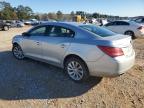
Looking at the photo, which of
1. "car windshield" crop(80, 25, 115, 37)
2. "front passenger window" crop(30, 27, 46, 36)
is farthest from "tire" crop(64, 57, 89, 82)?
"front passenger window" crop(30, 27, 46, 36)

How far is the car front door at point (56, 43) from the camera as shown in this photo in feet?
21.6

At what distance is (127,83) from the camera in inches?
266

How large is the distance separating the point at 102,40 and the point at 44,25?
2.26 meters

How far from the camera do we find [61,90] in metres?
6.33

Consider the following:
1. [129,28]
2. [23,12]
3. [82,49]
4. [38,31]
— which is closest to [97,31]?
[82,49]

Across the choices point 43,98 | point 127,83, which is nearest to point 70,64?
point 43,98

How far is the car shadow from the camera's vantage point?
618 centimetres

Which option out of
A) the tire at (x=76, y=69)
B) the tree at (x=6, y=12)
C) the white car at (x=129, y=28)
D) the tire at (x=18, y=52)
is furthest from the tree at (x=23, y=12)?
the tire at (x=76, y=69)

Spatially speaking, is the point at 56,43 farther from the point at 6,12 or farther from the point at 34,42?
the point at 6,12

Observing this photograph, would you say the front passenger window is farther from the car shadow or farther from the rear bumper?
the rear bumper

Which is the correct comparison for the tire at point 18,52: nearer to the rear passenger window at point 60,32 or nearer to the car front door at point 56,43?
the car front door at point 56,43

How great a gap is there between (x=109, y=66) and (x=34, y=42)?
2.83 metres

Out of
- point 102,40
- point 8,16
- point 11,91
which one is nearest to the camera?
point 102,40

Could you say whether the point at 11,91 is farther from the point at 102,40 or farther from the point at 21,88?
the point at 102,40
